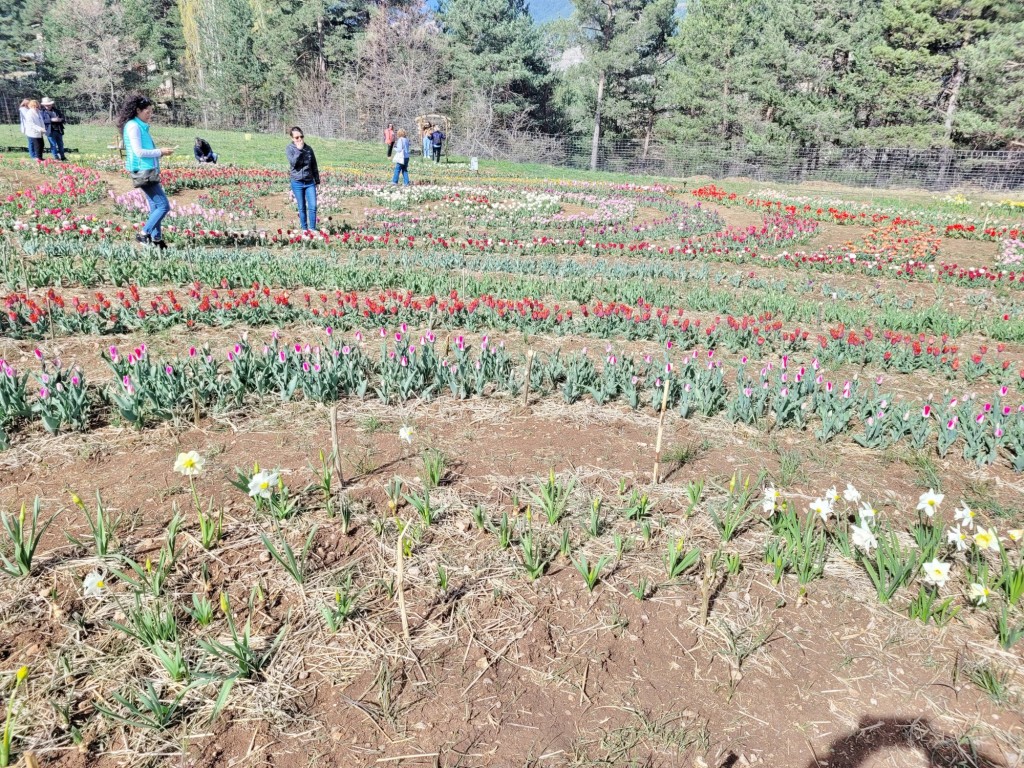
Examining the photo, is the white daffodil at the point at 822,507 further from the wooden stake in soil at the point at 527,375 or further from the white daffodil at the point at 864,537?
the wooden stake in soil at the point at 527,375

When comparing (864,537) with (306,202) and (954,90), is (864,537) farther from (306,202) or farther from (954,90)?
(954,90)

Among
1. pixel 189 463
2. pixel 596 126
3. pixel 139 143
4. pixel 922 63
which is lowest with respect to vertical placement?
pixel 189 463

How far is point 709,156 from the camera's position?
120 ft

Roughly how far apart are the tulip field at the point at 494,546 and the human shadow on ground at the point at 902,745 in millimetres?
10

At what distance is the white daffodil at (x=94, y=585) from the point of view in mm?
2373

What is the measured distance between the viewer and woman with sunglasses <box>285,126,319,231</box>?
32.9 feet

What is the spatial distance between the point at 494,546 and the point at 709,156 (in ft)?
127

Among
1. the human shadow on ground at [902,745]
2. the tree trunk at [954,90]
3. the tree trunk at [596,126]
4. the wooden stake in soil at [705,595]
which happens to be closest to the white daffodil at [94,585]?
the wooden stake in soil at [705,595]

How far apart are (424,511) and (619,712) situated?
1.28 metres

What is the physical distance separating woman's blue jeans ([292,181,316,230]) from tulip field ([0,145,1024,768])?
481 cm

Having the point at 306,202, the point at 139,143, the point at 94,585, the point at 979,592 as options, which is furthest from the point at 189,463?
the point at 306,202

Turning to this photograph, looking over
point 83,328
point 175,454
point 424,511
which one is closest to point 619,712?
point 424,511

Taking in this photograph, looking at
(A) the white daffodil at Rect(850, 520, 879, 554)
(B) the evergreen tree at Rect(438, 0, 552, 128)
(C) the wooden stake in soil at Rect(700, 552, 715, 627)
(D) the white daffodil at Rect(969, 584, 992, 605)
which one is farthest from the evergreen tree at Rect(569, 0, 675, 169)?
(C) the wooden stake in soil at Rect(700, 552, 715, 627)

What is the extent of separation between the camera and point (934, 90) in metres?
35.2
